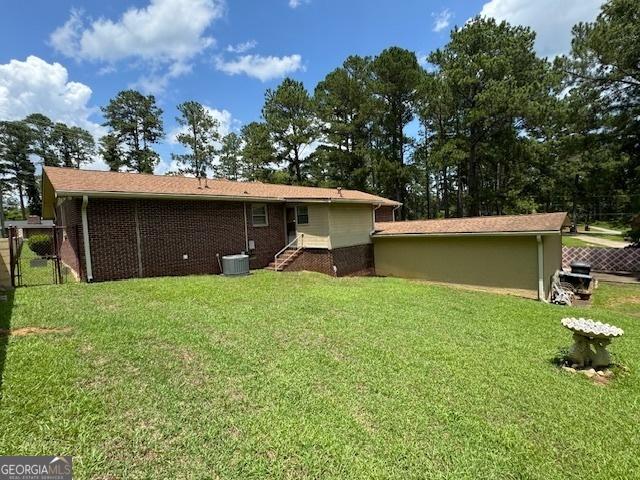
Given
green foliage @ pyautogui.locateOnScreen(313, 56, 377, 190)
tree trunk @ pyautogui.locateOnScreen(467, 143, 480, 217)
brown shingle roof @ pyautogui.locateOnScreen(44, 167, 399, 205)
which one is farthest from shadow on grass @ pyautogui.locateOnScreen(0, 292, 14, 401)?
tree trunk @ pyautogui.locateOnScreen(467, 143, 480, 217)

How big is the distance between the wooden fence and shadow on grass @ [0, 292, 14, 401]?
20.2 meters

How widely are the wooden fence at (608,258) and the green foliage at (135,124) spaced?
129ft

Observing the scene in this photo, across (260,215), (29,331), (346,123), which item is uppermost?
(346,123)

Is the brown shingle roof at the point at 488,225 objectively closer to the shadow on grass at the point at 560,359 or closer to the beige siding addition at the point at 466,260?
the beige siding addition at the point at 466,260

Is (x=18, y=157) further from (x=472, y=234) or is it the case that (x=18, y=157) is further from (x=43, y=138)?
(x=472, y=234)

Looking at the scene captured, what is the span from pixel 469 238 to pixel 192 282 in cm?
991

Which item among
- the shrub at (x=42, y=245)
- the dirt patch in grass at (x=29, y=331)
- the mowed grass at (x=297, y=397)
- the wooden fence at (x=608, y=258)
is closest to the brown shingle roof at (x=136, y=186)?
the mowed grass at (x=297, y=397)

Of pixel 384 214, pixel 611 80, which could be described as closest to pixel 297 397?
pixel 384 214

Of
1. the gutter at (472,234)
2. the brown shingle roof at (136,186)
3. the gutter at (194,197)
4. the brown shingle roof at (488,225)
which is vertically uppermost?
the brown shingle roof at (136,186)

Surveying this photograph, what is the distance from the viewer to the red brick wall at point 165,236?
973cm

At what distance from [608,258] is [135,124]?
44.3m

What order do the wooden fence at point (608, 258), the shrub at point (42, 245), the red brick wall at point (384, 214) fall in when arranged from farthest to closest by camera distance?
1. the red brick wall at point (384, 214)
2. the shrub at point (42, 245)
3. the wooden fence at point (608, 258)

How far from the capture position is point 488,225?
41.8 ft

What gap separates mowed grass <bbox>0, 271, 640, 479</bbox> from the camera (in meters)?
2.82
